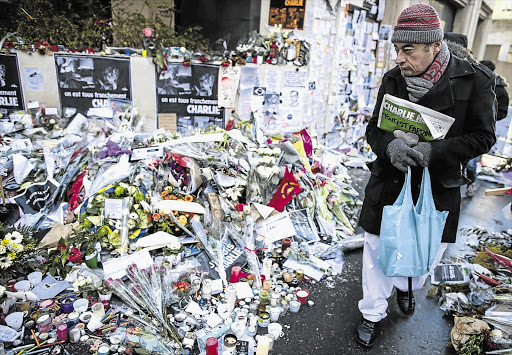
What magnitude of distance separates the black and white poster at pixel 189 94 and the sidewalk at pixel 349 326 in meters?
3.34

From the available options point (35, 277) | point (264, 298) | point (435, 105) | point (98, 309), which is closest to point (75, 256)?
point (35, 277)

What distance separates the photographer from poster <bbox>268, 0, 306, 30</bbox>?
18.6 feet

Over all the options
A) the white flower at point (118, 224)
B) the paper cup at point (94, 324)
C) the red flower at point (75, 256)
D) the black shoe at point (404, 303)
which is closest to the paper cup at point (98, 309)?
the paper cup at point (94, 324)

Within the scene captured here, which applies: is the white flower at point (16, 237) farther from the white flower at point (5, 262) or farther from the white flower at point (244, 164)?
the white flower at point (244, 164)

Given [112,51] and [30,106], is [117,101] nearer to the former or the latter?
[112,51]

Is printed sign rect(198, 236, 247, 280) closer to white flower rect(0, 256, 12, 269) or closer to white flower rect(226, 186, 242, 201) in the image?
white flower rect(226, 186, 242, 201)

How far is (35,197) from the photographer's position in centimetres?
360

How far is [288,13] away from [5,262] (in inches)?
206

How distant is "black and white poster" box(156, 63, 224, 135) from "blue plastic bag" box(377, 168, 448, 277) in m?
3.76

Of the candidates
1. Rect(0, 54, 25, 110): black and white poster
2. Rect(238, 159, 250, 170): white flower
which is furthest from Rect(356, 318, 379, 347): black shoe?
Rect(0, 54, 25, 110): black and white poster

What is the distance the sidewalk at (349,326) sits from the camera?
239 centimetres

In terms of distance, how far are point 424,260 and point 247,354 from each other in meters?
1.29

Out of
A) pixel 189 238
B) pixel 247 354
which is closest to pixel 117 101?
pixel 189 238

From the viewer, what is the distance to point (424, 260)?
2164 mm
